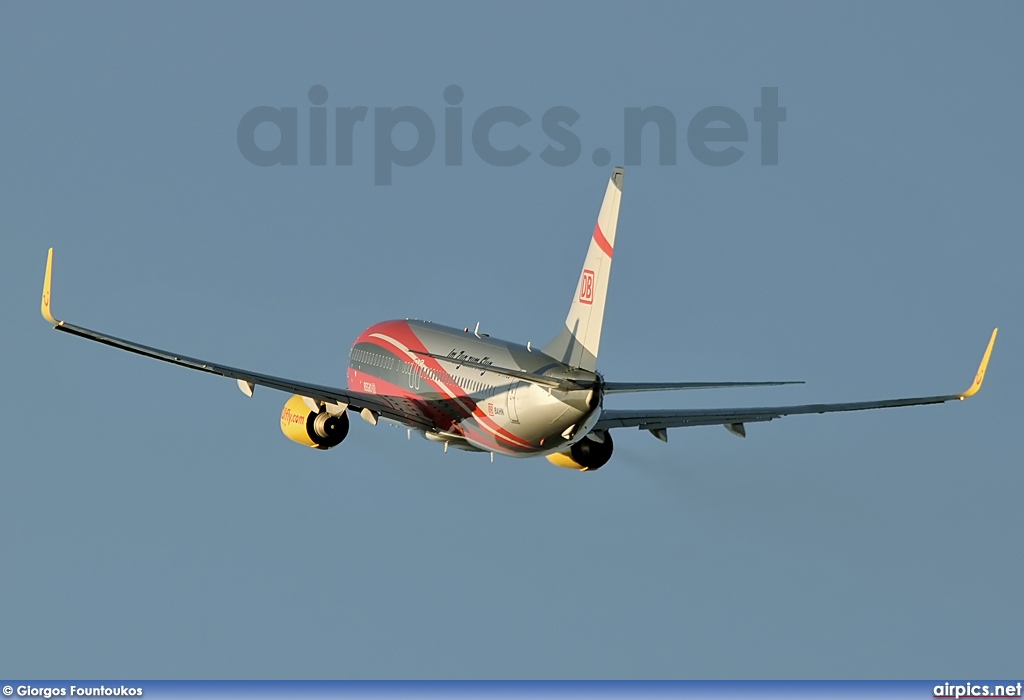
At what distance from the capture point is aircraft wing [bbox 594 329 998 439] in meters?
84.4

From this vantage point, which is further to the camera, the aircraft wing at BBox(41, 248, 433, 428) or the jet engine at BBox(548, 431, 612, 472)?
the jet engine at BBox(548, 431, 612, 472)

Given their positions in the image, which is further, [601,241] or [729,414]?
[729,414]

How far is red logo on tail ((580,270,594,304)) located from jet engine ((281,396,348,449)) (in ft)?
48.5

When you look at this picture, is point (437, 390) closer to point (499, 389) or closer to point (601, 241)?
point (499, 389)

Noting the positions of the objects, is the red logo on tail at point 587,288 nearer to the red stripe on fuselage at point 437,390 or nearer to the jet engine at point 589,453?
the red stripe on fuselage at point 437,390

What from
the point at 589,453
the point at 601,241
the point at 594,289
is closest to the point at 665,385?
the point at 594,289

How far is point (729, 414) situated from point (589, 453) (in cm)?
585

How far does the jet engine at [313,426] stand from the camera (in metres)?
86.6

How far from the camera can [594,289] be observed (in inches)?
2980

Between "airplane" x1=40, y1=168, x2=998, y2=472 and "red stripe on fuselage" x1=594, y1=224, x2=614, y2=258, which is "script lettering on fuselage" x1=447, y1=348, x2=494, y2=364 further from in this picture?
"red stripe on fuselage" x1=594, y1=224, x2=614, y2=258

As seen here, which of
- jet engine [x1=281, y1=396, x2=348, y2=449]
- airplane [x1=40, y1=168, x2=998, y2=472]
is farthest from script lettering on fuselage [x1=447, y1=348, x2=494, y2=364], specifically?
jet engine [x1=281, y1=396, x2=348, y2=449]

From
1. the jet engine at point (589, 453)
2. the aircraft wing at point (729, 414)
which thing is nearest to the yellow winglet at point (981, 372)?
the aircraft wing at point (729, 414)

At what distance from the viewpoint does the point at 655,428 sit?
8569 cm

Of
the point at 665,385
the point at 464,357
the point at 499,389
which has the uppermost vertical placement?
the point at 464,357
